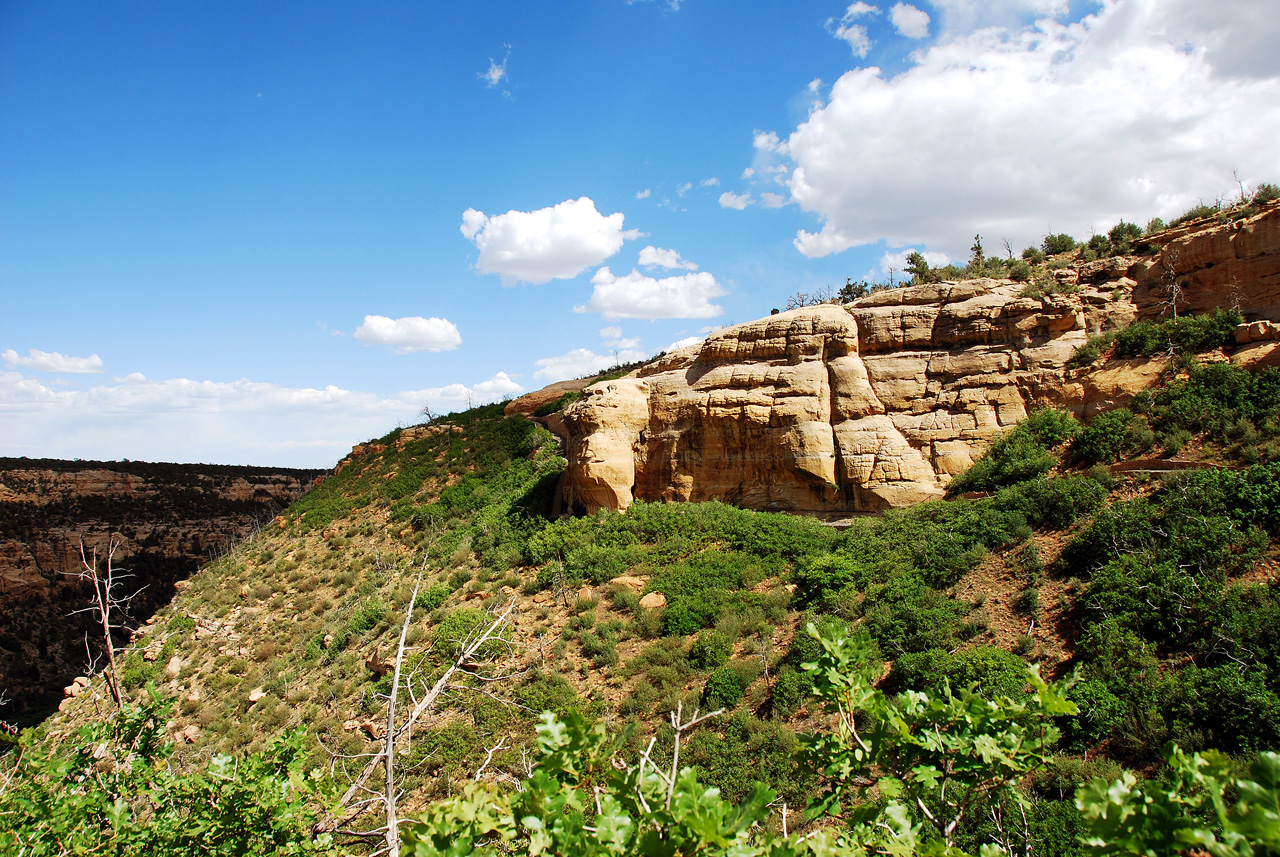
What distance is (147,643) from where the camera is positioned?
20.8 meters

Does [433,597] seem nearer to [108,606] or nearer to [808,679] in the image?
[108,606]

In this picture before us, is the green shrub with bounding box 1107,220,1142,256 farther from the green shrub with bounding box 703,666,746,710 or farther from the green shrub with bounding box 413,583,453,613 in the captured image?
the green shrub with bounding box 413,583,453,613

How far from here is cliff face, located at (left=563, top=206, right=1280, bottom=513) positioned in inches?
562

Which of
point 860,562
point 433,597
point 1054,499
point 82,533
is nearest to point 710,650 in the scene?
point 860,562

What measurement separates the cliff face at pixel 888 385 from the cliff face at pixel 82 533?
26.7 metres

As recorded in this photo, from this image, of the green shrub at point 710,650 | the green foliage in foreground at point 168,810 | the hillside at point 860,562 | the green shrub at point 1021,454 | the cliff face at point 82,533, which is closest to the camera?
the green foliage in foreground at point 168,810

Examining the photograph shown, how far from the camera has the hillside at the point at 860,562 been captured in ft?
27.8

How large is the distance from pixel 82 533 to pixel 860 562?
43.3 meters

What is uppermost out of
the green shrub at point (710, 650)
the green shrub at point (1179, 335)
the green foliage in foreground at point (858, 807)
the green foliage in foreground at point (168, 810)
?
the green shrub at point (1179, 335)

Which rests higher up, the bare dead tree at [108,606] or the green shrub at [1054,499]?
the bare dead tree at [108,606]

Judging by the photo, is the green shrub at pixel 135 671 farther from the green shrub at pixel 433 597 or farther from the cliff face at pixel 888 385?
the cliff face at pixel 888 385

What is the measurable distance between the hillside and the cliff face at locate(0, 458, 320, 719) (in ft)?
54.2

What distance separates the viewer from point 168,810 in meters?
4.56

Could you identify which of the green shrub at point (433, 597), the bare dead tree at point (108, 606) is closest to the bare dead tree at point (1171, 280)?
the bare dead tree at point (108, 606)
